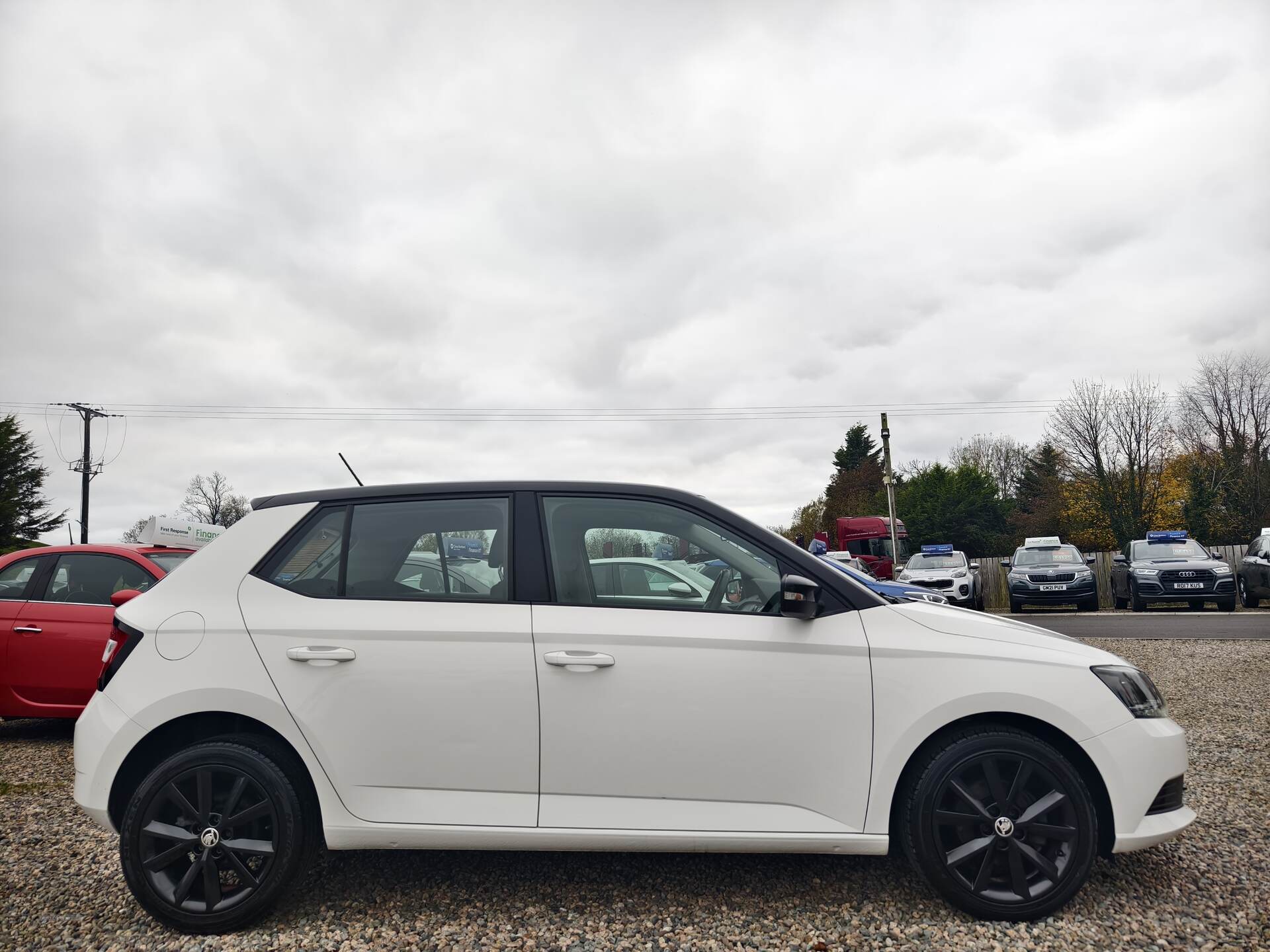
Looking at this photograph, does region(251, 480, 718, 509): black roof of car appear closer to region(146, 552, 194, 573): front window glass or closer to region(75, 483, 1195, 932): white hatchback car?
region(75, 483, 1195, 932): white hatchback car

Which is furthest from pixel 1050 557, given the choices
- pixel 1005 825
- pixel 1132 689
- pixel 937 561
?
pixel 1005 825

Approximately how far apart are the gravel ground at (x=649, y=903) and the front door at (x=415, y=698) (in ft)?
1.47

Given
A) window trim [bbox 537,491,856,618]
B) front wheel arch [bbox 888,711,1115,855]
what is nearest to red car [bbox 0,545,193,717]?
window trim [bbox 537,491,856,618]

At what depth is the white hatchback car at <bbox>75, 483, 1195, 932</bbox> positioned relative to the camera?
9.55 feet

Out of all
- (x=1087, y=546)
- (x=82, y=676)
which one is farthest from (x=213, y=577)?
(x=1087, y=546)

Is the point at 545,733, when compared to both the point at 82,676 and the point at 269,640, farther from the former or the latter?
the point at 82,676

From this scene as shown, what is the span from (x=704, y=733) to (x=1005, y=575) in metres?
27.2

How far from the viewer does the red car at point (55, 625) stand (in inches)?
237

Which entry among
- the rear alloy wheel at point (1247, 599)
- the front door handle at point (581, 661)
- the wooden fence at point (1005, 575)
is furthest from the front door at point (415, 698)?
the wooden fence at point (1005, 575)

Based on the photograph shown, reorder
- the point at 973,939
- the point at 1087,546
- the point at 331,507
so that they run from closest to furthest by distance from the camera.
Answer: the point at 973,939 → the point at 331,507 → the point at 1087,546

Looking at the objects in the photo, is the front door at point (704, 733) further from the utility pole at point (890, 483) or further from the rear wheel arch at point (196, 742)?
the utility pole at point (890, 483)

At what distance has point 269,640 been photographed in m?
3.02

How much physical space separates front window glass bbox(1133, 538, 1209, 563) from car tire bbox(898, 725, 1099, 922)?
18.5 meters

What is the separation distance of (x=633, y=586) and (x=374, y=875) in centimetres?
172
